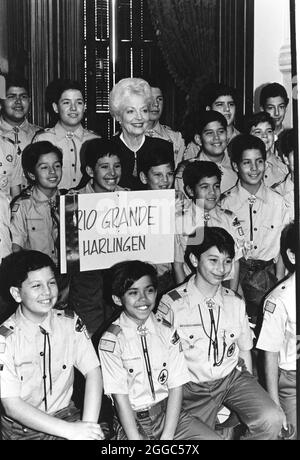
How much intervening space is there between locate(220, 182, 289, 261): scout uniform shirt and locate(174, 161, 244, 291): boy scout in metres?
0.08

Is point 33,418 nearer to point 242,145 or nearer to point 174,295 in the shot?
point 174,295

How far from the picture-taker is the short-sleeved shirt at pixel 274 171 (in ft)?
7.20

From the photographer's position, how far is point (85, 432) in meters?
1.98

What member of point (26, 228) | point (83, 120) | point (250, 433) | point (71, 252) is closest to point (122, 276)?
point (71, 252)

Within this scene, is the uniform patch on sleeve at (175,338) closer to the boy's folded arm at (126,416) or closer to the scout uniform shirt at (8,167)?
the boy's folded arm at (126,416)

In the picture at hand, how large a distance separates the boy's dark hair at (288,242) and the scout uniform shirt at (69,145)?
25.8 inches

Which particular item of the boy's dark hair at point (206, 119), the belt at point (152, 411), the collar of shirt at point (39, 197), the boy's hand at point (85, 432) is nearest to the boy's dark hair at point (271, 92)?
the boy's dark hair at point (206, 119)

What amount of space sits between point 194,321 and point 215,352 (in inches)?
4.3

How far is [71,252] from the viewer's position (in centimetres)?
201

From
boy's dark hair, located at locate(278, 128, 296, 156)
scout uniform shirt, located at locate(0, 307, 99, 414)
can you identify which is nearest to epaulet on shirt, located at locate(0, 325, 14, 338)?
scout uniform shirt, located at locate(0, 307, 99, 414)

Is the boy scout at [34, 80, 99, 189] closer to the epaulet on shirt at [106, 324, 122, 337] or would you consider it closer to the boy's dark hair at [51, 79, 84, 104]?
the boy's dark hair at [51, 79, 84, 104]

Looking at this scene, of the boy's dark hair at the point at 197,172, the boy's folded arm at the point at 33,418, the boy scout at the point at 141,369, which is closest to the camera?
the boy's folded arm at the point at 33,418

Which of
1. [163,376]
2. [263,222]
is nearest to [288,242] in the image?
[263,222]

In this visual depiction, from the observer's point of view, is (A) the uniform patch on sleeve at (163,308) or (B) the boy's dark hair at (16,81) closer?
(B) the boy's dark hair at (16,81)
